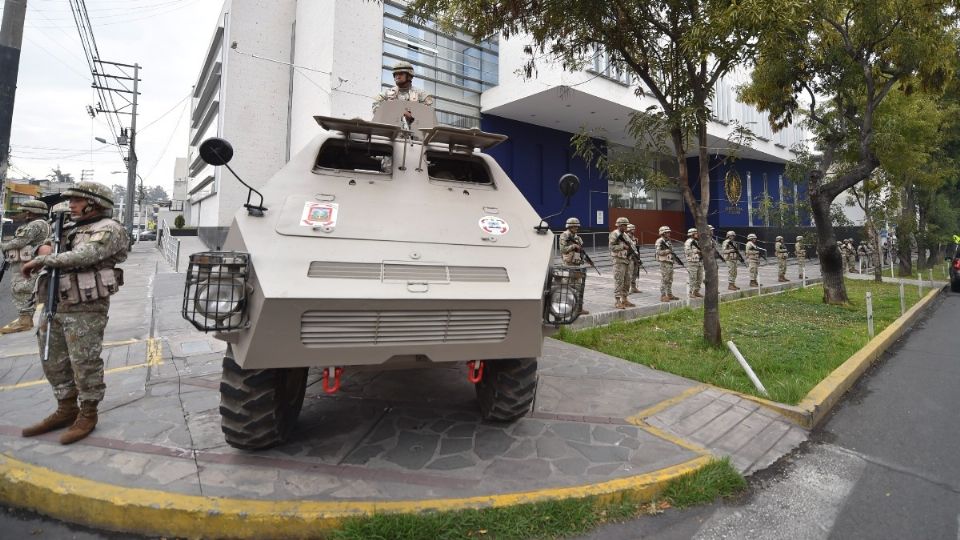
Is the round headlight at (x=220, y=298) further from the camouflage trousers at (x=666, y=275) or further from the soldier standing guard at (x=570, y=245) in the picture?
the camouflage trousers at (x=666, y=275)

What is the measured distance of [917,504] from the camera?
2.82m

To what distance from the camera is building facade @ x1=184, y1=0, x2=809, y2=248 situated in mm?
15914

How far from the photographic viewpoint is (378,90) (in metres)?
16.4

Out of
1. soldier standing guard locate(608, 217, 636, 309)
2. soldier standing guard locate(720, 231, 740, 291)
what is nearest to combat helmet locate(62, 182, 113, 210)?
soldier standing guard locate(608, 217, 636, 309)

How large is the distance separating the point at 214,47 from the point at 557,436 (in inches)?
1135

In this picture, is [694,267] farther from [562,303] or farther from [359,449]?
[359,449]

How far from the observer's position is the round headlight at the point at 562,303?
311 cm

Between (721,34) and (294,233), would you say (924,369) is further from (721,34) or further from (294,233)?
(294,233)

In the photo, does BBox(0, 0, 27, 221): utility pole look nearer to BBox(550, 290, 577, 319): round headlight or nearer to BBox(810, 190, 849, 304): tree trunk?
BBox(550, 290, 577, 319): round headlight

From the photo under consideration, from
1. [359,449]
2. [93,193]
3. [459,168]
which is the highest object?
[459,168]

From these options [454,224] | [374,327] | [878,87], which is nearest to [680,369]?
[454,224]

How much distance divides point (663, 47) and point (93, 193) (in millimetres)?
6475

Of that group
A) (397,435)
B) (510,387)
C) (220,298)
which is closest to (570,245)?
(510,387)

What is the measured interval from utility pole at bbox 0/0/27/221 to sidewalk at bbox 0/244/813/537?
6.80ft
